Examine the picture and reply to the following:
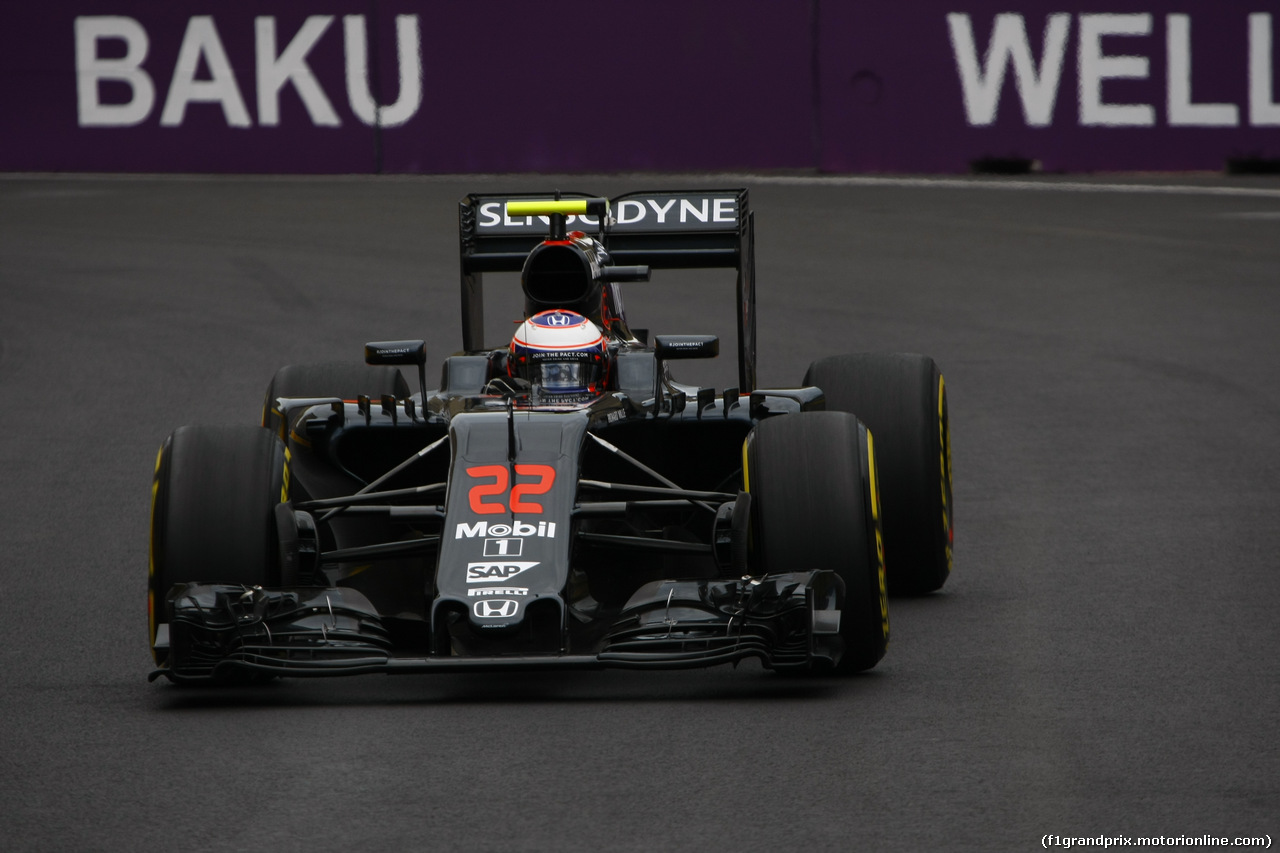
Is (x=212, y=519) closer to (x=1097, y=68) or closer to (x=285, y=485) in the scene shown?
(x=285, y=485)

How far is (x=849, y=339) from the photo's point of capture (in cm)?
1544

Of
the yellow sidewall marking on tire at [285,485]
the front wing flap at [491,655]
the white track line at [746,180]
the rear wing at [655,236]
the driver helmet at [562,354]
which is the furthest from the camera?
the white track line at [746,180]

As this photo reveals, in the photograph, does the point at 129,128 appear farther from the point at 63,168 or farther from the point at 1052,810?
the point at 1052,810

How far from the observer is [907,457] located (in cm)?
780

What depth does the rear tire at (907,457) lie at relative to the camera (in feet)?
25.5

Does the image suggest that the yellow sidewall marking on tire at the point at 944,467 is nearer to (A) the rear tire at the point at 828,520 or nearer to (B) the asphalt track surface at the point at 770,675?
(B) the asphalt track surface at the point at 770,675

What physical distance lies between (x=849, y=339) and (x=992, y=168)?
37.2 feet

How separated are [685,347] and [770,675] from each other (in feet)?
4.77

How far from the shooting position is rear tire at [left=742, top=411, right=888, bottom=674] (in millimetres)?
6430

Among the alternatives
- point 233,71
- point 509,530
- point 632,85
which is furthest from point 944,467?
point 233,71

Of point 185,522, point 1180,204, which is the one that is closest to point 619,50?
point 1180,204

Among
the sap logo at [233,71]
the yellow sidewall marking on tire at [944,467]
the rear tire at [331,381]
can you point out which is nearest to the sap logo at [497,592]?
the yellow sidewall marking on tire at [944,467]

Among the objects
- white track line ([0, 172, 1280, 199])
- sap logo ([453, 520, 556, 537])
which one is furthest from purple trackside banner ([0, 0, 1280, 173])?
sap logo ([453, 520, 556, 537])

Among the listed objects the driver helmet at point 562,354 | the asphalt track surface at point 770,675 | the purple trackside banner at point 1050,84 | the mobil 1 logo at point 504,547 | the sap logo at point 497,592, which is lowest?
the asphalt track surface at point 770,675
